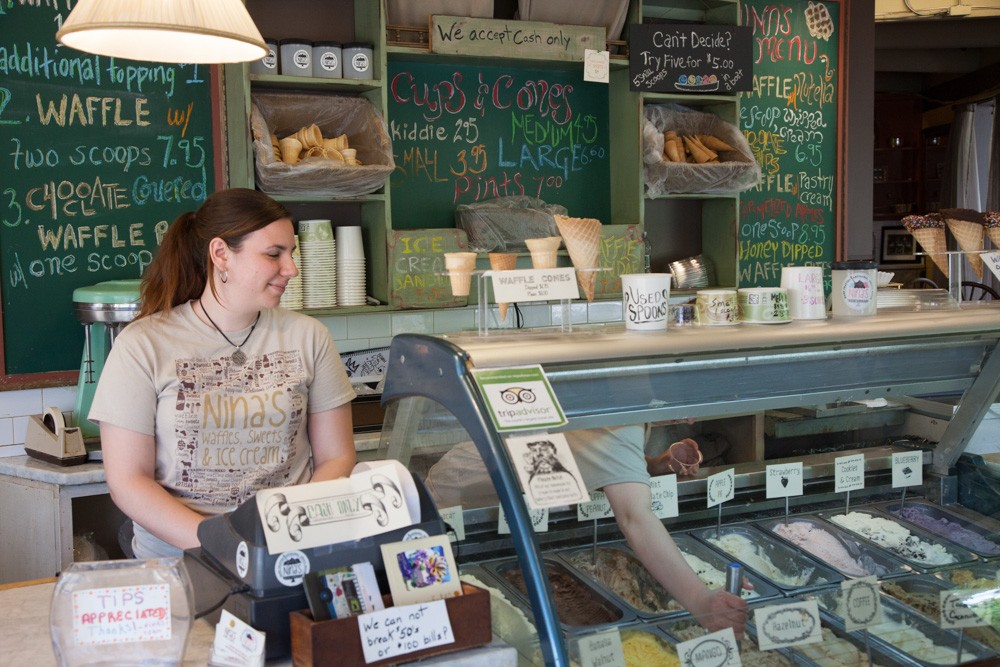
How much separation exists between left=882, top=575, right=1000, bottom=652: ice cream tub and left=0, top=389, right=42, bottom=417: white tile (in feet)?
10.1

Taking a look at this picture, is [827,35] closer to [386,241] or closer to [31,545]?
[386,241]

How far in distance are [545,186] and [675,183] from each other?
622 mm

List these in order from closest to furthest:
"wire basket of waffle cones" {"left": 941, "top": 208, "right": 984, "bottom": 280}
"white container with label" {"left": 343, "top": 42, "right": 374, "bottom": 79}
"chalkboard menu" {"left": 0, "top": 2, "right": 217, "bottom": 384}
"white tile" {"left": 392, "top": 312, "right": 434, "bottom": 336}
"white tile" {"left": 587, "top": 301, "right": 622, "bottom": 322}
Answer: "wire basket of waffle cones" {"left": 941, "top": 208, "right": 984, "bottom": 280}
"chalkboard menu" {"left": 0, "top": 2, "right": 217, "bottom": 384}
"white container with label" {"left": 343, "top": 42, "right": 374, "bottom": 79}
"white tile" {"left": 392, "top": 312, "right": 434, "bottom": 336}
"white tile" {"left": 587, "top": 301, "right": 622, "bottom": 322}

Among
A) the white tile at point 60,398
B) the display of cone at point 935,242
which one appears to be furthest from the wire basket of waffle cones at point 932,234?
the white tile at point 60,398

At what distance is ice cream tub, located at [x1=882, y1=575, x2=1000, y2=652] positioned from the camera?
6.70 feet

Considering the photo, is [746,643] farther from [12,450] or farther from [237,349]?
[12,450]

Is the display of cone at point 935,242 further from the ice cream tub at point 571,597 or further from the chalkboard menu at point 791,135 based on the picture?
the chalkboard menu at point 791,135

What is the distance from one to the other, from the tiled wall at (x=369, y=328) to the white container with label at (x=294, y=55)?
1.02 metres

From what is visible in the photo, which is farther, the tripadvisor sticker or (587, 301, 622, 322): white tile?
(587, 301, 622, 322): white tile

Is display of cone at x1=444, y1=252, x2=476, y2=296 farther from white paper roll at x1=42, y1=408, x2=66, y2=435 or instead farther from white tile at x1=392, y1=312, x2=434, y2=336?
white tile at x1=392, y1=312, x2=434, y2=336

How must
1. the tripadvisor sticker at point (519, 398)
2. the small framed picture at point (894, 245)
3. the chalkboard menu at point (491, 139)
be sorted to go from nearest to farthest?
the tripadvisor sticker at point (519, 398) < the chalkboard menu at point (491, 139) < the small framed picture at point (894, 245)

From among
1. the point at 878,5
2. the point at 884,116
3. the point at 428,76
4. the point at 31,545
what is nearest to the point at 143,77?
the point at 428,76

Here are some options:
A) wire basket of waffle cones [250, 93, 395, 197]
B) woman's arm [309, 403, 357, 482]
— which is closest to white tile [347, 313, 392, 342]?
wire basket of waffle cones [250, 93, 395, 197]

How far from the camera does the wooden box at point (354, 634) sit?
1405mm
